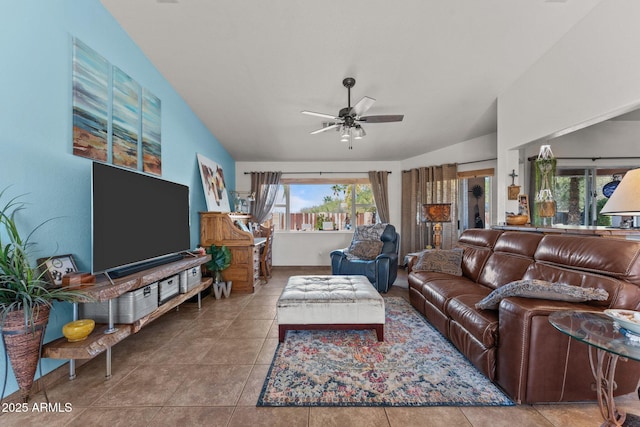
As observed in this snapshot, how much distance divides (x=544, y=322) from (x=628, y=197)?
3.31 feet

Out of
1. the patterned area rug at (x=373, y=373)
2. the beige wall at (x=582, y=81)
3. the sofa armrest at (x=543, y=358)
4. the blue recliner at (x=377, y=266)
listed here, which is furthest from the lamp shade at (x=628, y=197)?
the blue recliner at (x=377, y=266)

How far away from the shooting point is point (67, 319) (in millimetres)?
1979

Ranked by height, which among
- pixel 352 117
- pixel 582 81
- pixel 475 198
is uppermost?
pixel 582 81

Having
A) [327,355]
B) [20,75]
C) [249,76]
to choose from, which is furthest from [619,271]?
[20,75]

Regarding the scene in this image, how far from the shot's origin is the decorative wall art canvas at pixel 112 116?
2.09 m

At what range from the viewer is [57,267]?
6.06 feet

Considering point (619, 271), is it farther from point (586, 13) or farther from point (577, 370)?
point (586, 13)

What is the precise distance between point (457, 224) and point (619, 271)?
3442mm

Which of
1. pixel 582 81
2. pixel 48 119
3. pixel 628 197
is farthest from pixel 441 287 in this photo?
pixel 48 119

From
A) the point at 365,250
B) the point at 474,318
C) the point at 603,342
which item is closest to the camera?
the point at 603,342

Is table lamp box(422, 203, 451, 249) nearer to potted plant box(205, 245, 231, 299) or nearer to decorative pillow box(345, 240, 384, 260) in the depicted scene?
decorative pillow box(345, 240, 384, 260)

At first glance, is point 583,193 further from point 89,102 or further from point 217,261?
point 89,102

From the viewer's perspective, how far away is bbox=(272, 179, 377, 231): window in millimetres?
5988

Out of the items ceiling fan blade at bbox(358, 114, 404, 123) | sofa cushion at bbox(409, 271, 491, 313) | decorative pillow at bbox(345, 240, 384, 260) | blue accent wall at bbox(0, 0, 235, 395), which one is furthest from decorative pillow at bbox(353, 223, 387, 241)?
blue accent wall at bbox(0, 0, 235, 395)
